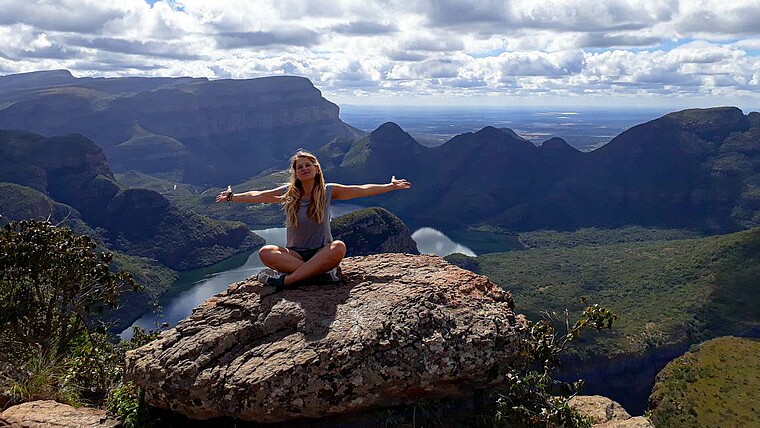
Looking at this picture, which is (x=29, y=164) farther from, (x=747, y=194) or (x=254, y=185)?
(x=747, y=194)

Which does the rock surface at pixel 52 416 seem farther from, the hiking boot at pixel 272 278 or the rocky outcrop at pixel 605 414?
the rocky outcrop at pixel 605 414

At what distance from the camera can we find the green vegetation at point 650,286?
5244cm

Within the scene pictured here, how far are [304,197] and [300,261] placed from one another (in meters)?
0.90

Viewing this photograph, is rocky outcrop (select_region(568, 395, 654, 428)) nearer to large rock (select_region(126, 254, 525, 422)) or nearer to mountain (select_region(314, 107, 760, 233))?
large rock (select_region(126, 254, 525, 422))

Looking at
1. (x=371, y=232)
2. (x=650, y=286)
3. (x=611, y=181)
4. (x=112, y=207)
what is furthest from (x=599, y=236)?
(x=112, y=207)

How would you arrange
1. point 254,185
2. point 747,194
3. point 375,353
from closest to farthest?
point 375,353, point 747,194, point 254,185

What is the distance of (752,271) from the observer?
63.0 metres

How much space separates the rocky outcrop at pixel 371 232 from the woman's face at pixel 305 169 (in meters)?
78.8

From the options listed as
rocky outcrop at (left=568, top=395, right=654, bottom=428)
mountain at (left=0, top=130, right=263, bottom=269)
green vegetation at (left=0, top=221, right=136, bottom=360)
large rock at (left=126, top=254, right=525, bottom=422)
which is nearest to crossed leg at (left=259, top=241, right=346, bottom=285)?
large rock at (left=126, top=254, right=525, bottom=422)

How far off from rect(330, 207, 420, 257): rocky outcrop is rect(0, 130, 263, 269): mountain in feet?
119

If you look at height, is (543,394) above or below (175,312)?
above

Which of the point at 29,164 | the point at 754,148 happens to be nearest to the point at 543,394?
the point at 29,164

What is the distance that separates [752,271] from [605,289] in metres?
16.6

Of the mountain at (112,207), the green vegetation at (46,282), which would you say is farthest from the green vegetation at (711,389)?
the mountain at (112,207)
